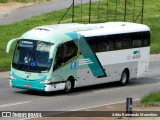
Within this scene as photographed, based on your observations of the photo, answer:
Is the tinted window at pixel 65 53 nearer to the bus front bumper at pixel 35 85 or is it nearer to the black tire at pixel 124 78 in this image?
the bus front bumper at pixel 35 85

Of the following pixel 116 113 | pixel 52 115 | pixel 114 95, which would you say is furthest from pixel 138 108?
pixel 114 95

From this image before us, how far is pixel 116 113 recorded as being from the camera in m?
23.1

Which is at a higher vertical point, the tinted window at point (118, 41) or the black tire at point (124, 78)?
the tinted window at point (118, 41)

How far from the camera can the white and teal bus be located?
28031 mm

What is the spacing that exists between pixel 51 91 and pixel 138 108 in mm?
5905

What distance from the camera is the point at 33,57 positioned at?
28125 millimetres

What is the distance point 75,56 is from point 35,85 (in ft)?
7.61

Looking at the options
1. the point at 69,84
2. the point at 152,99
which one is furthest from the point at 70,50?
the point at 152,99

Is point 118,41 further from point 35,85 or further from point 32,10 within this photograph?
point 32,10

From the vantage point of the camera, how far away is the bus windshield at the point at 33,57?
27984 millimetres

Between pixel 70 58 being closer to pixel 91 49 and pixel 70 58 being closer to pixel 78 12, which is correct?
pixel 91 49

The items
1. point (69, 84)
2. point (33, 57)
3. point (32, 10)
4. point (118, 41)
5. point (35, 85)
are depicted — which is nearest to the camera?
point (35, 85)

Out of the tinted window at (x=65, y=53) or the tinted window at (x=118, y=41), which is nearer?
the tinted window at (x=65, y=53)

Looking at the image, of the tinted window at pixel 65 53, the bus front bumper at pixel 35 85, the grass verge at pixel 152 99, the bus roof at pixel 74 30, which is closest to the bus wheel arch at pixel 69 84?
the bus front bumper at pixel 35 85
